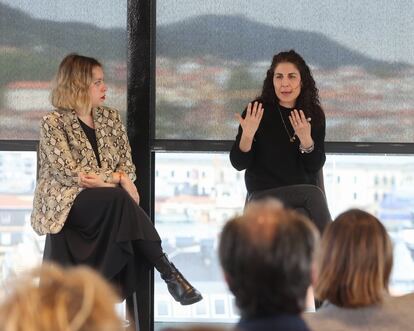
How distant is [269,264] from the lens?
1812 millimetres

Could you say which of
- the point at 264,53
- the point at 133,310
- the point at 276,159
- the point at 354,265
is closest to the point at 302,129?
the point at 276,159

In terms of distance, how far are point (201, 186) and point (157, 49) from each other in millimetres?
856

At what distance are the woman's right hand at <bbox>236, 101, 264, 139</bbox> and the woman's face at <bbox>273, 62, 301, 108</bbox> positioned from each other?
177mm

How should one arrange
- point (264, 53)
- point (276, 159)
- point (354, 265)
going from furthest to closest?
point (264, 53) → point (276, 159) → point (354, 265)

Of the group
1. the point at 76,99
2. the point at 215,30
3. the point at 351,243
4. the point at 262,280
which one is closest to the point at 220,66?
the point at 215,30

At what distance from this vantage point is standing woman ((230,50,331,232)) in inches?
180

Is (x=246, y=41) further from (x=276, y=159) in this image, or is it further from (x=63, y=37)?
(x=63, y=37)

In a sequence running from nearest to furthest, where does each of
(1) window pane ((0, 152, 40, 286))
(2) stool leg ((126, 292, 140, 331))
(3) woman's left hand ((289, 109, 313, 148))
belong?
(3) woman's left hand ((289, 109, 313, 148)), (2) stool leg ((126, 292, 140, 331)), (1) window pane ((0, 152, 40, 286))

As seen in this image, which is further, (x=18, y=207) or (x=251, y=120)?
(x=18, y=207)

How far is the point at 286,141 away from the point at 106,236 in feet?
3.51

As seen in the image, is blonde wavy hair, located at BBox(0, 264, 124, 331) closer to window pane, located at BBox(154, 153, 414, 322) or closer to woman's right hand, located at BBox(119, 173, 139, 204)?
woman's right hand, located at BBox(119, 173, 139, 204)

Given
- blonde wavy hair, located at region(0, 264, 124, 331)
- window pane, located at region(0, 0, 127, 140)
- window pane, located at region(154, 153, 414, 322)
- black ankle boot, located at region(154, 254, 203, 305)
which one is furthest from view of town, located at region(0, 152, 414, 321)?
blonde wavy hair, located at region(0, 264, 124, 331)

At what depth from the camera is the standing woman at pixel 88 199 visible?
4.40 metres

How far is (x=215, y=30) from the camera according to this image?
531 centimetres
